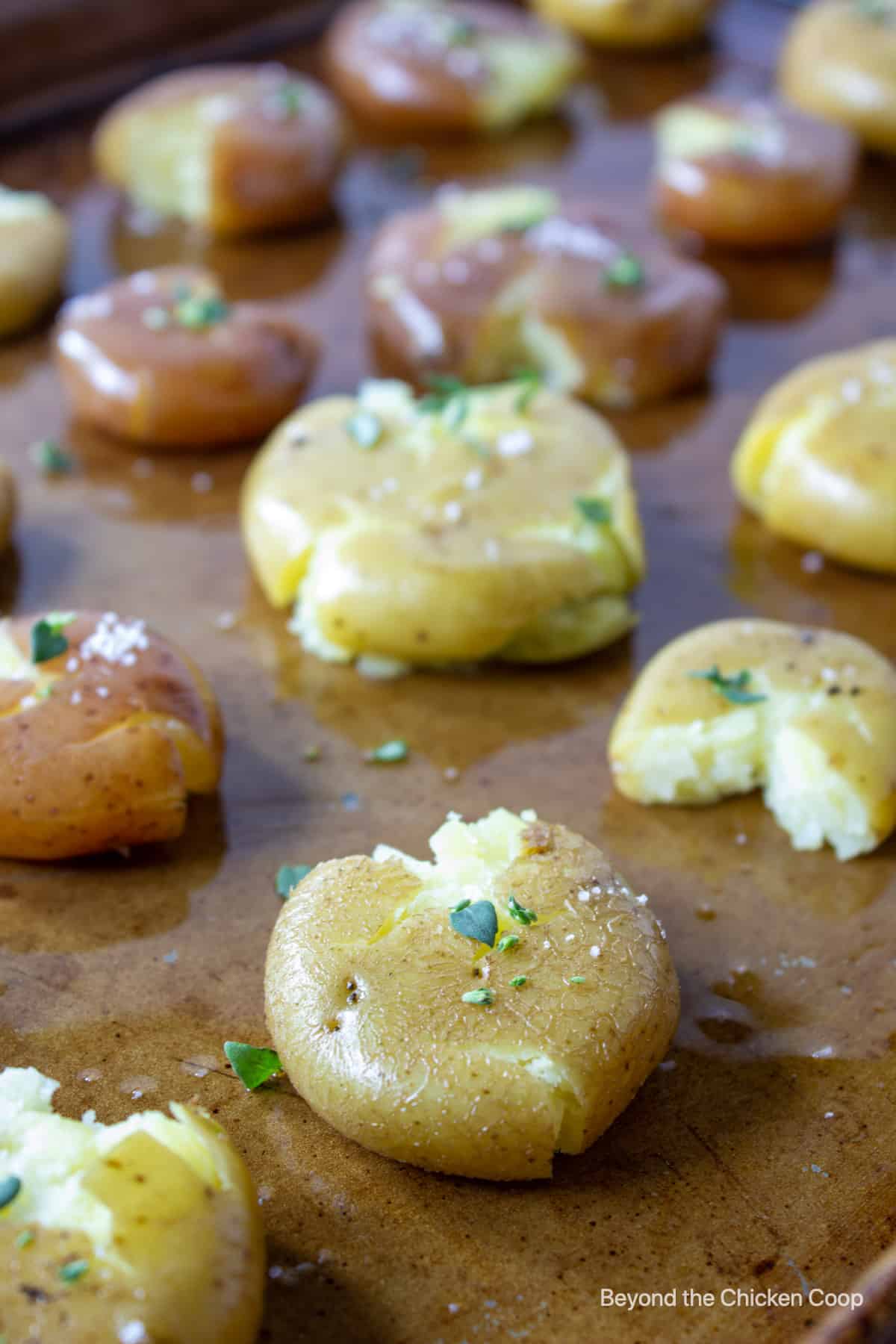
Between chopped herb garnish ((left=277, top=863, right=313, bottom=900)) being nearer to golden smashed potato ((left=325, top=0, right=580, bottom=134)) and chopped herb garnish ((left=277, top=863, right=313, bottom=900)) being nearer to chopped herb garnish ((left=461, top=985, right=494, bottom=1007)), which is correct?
chopped herb garnish ((left=461, top=985, right=494, bottom=1007))

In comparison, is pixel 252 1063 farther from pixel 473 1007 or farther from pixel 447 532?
pixel 447 532

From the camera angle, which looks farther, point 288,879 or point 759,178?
point 759,178

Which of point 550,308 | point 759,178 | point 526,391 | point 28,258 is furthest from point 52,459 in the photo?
point 759,178

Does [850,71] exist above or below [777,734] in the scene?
above

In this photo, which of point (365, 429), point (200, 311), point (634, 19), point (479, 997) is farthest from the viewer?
point (634, 19)

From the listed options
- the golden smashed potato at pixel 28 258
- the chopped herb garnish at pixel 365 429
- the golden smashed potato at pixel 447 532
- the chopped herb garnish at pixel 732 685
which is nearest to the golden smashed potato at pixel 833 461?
the golden smashed potato at pixel 447 532

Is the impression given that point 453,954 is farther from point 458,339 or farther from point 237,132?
point 237,132

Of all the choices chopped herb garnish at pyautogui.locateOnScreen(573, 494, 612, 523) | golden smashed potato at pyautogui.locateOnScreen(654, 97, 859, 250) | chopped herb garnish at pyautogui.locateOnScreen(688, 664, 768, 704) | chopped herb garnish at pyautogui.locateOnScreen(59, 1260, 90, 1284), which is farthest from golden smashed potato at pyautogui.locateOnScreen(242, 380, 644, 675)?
chopped herb garnish at pyautogui.locateOnScreen(59, 1260, 90, 1284)

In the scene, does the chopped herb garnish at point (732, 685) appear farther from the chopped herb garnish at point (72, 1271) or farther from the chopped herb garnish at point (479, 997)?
the chopped herb garnish at point (72, 1271)
